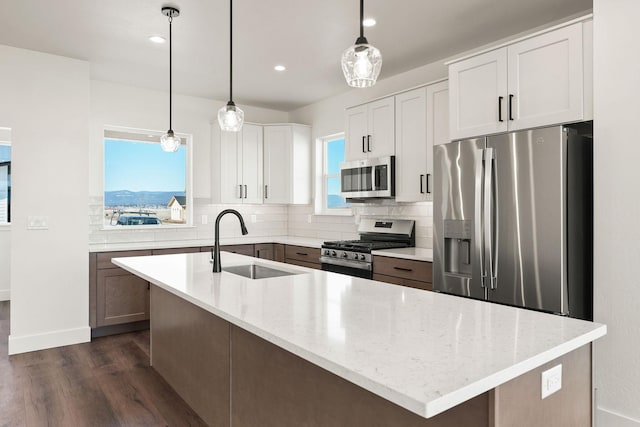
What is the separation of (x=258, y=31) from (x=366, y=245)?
83.4 inches

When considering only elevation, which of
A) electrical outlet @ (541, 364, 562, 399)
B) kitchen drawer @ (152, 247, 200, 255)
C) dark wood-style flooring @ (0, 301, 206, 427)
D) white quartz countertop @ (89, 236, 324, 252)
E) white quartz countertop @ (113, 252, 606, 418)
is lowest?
dark wood-style flooring @ (0, 301, 206, 427)

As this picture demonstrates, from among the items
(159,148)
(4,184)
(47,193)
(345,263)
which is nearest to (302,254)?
(345,263)

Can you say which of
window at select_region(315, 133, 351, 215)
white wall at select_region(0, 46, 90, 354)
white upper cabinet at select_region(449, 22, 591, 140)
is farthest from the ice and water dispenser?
white wall at select_region(0, 46, 90, 354)

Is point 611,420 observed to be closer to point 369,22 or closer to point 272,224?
point 369,22

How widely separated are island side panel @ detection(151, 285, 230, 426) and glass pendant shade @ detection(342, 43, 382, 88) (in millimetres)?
1331

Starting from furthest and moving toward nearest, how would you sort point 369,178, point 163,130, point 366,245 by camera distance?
point 163,130
point 369,178
point 366,245

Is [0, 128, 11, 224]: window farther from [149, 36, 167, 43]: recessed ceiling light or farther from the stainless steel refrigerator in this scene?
the stainless steel refrigerator

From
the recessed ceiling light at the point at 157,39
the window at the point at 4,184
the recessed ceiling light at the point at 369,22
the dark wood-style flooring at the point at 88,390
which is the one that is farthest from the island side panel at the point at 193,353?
the window at the point at 4,184

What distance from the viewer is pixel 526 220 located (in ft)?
8.54

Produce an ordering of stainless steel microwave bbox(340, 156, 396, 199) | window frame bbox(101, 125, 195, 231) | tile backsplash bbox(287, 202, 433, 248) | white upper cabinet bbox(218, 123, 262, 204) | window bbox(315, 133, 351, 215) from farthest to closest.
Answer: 1. window bbox(315, 133, 351, 215)
2. white upper cabinet bbox(218, 123, 262, 204)
3. window frame bbox(101, 125, 195, 231)
4. tile backsplash bbox(287, 202, 433, 248)
5. stainless steel microwave bbox(340, 156, 396, 199)

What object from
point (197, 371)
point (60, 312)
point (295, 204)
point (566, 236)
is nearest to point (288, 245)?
point (295, 204)

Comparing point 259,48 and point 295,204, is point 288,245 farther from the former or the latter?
point 259,48

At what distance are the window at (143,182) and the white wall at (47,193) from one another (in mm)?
748

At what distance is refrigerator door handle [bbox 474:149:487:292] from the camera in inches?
111
